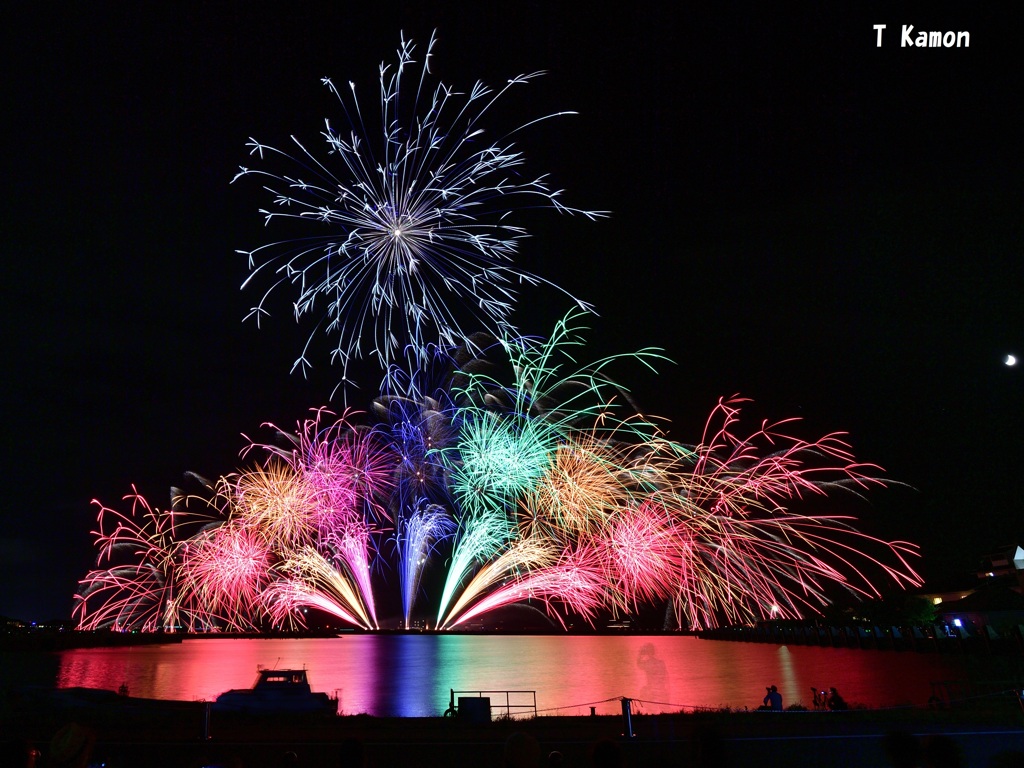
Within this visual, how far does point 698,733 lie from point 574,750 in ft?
35.4

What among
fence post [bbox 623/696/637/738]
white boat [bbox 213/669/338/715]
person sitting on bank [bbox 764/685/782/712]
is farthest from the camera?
white boat [bbox 213/669/338/715]

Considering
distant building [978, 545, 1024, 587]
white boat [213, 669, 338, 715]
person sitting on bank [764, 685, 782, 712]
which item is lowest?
person sitting on bank [764, 685, 782, 712]

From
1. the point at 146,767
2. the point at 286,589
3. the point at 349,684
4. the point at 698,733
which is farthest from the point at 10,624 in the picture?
the point at 698,733

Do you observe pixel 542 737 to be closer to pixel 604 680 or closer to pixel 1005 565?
pixel 604 680

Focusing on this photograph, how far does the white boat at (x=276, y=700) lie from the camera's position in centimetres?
2509

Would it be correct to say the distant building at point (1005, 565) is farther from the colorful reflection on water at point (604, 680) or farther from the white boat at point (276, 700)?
the white boat at point (276, 700)

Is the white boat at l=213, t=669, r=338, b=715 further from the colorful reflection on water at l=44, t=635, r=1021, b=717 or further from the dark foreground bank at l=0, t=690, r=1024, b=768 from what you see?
the dark foreground bank at l=0, t=690, r=1024, b=768

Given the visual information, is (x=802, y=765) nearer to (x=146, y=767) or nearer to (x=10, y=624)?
(x=146, y=767)

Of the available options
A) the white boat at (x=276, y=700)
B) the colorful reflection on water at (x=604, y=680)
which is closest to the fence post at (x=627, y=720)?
the colorful reflection on water at (x=604, y=680)

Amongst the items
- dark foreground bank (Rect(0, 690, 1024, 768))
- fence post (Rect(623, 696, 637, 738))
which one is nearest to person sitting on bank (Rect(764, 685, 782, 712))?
dark foreground bank (Rect(0, 690, 1024, 768))

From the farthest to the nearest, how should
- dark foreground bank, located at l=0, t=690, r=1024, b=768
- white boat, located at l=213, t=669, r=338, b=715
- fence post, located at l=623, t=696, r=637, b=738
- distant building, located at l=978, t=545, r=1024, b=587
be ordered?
distant building, located at l=978, t=545, r=1024, b=587 < white boat, located at l=213, t=669, r=338, b=715 < fence post, located at l=623, t=696, r=637, b=738 < dark foreground bank, located at l=0, t=690, r=1024, b=768

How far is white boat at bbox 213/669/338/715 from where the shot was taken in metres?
25.1

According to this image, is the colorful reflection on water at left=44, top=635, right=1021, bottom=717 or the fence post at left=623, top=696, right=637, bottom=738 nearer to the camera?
the fence post at left=623, top=696, right=637, bottom=738

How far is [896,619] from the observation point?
8019 centimetres
